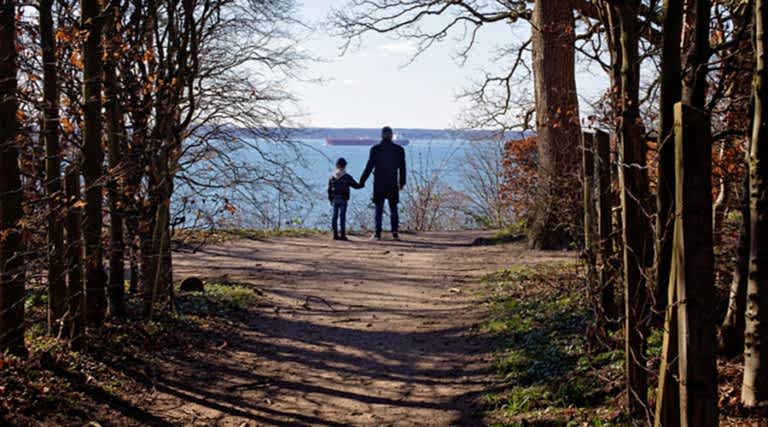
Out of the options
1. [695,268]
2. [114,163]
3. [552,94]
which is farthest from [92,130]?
[552,94]

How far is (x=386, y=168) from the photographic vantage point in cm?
1891

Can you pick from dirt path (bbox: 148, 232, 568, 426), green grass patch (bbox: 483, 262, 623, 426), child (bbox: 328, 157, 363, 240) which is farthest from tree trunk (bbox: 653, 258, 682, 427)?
child (bbox: 328, 157, 363, 240)

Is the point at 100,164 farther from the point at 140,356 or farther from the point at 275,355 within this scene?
the point at 275,355

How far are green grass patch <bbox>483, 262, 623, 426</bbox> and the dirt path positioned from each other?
29cm

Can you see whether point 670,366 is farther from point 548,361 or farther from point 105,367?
point 105,367

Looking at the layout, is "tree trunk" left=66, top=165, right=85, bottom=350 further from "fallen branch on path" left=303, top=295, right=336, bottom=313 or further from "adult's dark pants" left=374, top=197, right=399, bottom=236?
"adult's dark pants" left=374, top=197, right=399, bottom=236

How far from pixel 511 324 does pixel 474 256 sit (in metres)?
6.94

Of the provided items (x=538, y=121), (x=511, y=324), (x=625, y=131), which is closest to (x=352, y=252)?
(x=538, y=121)

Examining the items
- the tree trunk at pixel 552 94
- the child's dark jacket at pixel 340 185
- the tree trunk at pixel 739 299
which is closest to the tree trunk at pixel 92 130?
the tree trunk at pixel 739 299

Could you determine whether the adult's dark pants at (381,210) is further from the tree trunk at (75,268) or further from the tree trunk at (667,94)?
the tree trunk at (667,94)

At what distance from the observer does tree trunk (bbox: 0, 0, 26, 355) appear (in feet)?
23.4

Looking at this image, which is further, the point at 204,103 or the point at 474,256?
the point at 474,256

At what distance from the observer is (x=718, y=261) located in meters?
8.88

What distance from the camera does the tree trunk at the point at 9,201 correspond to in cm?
712
